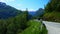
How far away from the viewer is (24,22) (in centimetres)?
3222

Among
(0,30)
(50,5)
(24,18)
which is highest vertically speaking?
(50,5)

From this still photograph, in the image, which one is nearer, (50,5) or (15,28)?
(15,28)

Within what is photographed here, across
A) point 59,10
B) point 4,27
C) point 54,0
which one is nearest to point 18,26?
point 4,27

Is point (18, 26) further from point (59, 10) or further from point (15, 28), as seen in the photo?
point (59, 10)

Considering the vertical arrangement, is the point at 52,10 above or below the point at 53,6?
below

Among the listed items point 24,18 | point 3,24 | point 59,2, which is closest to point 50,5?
point 59,2

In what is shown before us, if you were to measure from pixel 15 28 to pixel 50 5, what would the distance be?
28.2 metres

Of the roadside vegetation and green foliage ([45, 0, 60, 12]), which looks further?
green foliage ([45, 0, 60, 12])

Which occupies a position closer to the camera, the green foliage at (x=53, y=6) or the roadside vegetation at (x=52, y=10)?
the roadside vegetation at (x=52, y=10)

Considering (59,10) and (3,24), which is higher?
(59,10)

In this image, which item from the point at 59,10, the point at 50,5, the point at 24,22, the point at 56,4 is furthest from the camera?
the point at 50,5

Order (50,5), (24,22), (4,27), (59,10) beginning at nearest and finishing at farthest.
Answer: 1. (24,22)
2. (4,27)
3. (59,10)
4. (50,5)

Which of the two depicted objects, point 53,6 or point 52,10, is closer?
point 52,10

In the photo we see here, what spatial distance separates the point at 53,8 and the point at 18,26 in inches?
997
